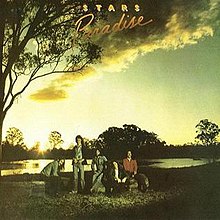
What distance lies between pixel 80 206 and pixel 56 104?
44cm

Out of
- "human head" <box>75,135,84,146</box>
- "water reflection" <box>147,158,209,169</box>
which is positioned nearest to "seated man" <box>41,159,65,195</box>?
"human head" <box>75,135,84,146</box>

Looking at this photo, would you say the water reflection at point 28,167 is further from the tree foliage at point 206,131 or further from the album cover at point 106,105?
the tree foliage at point 206,131

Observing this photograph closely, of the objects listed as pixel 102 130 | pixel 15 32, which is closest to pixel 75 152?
pixel 102 130

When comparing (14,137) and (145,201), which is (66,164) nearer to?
(14,137)

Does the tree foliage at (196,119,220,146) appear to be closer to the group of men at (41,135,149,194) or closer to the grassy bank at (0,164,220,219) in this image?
the grassy bank at (0,164,220,219)

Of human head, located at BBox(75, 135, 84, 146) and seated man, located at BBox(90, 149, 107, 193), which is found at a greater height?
human head, located at BBox(75, 135, 84, 146)

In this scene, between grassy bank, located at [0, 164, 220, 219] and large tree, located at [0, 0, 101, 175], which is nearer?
grassy bank, located at [0, 164, 220, 219]

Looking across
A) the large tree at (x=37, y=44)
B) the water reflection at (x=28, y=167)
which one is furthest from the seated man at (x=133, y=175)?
the large tree at (x=37, y=44)

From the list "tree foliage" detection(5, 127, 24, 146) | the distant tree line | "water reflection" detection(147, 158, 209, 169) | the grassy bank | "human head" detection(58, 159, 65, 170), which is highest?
"tree foliage" detection(5, 127, 24, 146)

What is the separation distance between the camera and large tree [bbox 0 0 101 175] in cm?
199

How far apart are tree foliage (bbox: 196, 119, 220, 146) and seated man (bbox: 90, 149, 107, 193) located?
1.32 feet

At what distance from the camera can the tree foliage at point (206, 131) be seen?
1.92 metres

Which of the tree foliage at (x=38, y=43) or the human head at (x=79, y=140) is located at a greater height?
the tree foliage at (x=38, y=43)

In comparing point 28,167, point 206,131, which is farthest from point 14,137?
point 206,131
